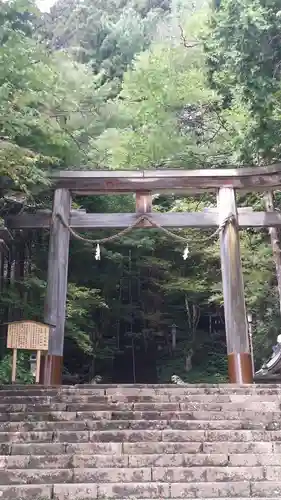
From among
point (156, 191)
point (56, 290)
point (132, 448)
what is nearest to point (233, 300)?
point (156, 191)

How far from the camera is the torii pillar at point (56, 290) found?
9.69m

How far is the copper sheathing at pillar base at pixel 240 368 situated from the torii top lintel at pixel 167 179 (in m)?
3.67

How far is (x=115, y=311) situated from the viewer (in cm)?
1806

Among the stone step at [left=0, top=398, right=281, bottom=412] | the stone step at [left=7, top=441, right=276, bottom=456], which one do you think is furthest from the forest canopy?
the stone step at [left=7, top=441, right=276, bottom=456]

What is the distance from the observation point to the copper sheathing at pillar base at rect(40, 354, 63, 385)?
31.3 feet

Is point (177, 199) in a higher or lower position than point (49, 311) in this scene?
A: higher

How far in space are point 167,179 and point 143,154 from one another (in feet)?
14.6

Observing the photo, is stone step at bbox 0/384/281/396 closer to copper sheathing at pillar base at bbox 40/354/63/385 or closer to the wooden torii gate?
copper sheathing at pillar base at bbox 40/354/63/385

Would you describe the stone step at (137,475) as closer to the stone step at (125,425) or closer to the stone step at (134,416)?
the stone step at (125,425)

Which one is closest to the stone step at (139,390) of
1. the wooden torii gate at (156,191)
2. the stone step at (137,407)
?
the stone step at (137,407)

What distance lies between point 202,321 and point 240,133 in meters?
11.0

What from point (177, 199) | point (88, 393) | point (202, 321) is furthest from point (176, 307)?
point (88, 393)

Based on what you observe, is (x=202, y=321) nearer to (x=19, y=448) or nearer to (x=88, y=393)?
Answer: (x=88, y=393)

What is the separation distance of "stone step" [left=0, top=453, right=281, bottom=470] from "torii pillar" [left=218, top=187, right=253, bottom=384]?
14.8 feet
